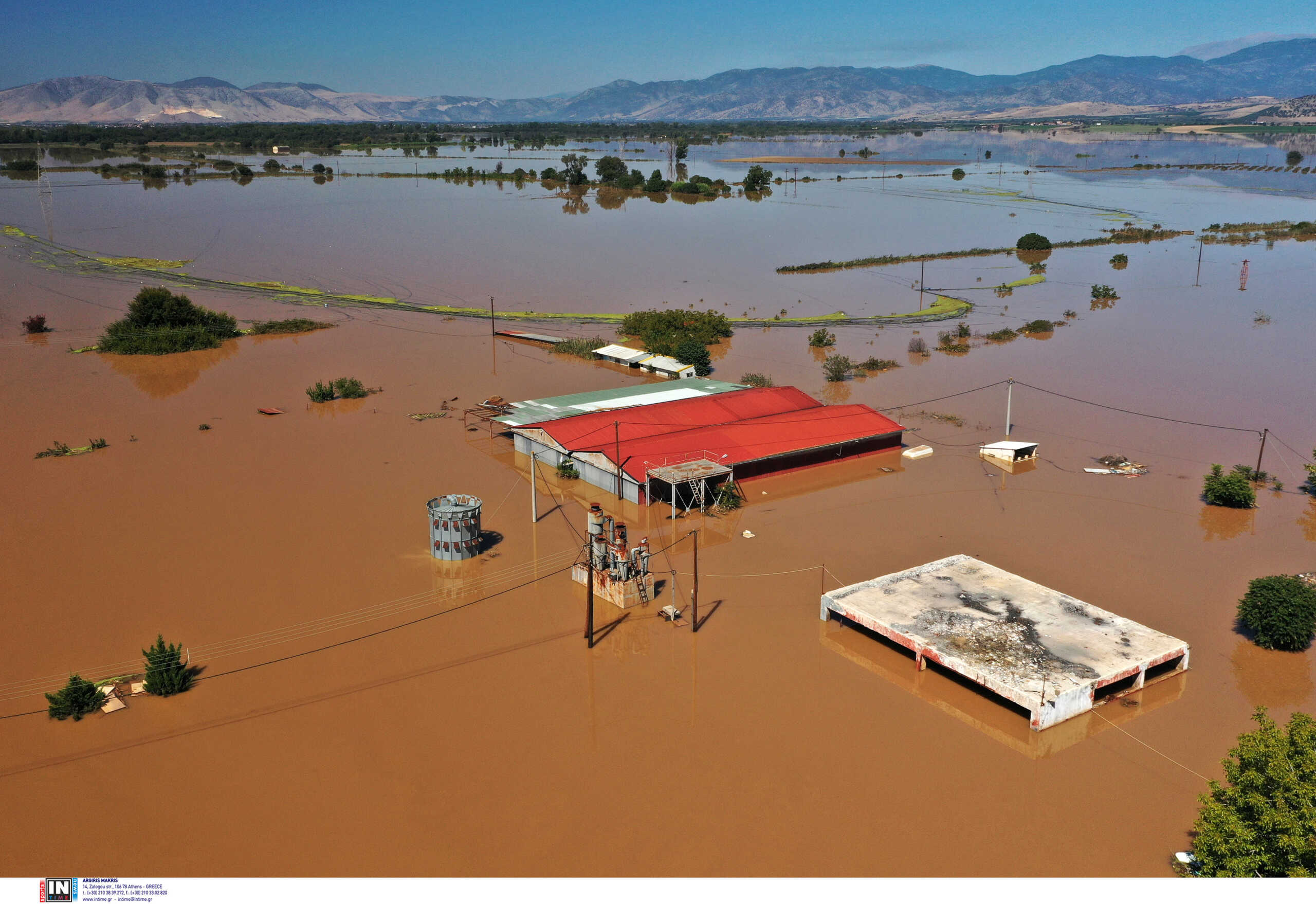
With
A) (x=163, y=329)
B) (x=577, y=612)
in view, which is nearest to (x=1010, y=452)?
(x=577, y=612)

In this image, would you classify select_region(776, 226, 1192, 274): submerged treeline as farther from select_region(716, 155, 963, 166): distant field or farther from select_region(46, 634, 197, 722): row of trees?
select_region(716, 155, 963, 166): distant field

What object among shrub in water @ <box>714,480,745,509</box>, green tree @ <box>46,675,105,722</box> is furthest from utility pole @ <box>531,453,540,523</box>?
green tree @ <box>46,675,105,722</box>

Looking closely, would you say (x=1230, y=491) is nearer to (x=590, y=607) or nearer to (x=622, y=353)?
(x=590, y=607)

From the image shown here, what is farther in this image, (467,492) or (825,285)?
(825,285)

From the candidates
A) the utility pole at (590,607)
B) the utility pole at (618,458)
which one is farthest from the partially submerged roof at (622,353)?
the utility pole at (590,607)

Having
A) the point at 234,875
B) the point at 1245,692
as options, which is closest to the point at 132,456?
the point at 234,875

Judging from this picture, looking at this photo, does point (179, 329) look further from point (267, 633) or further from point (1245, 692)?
point (1245, 692)
